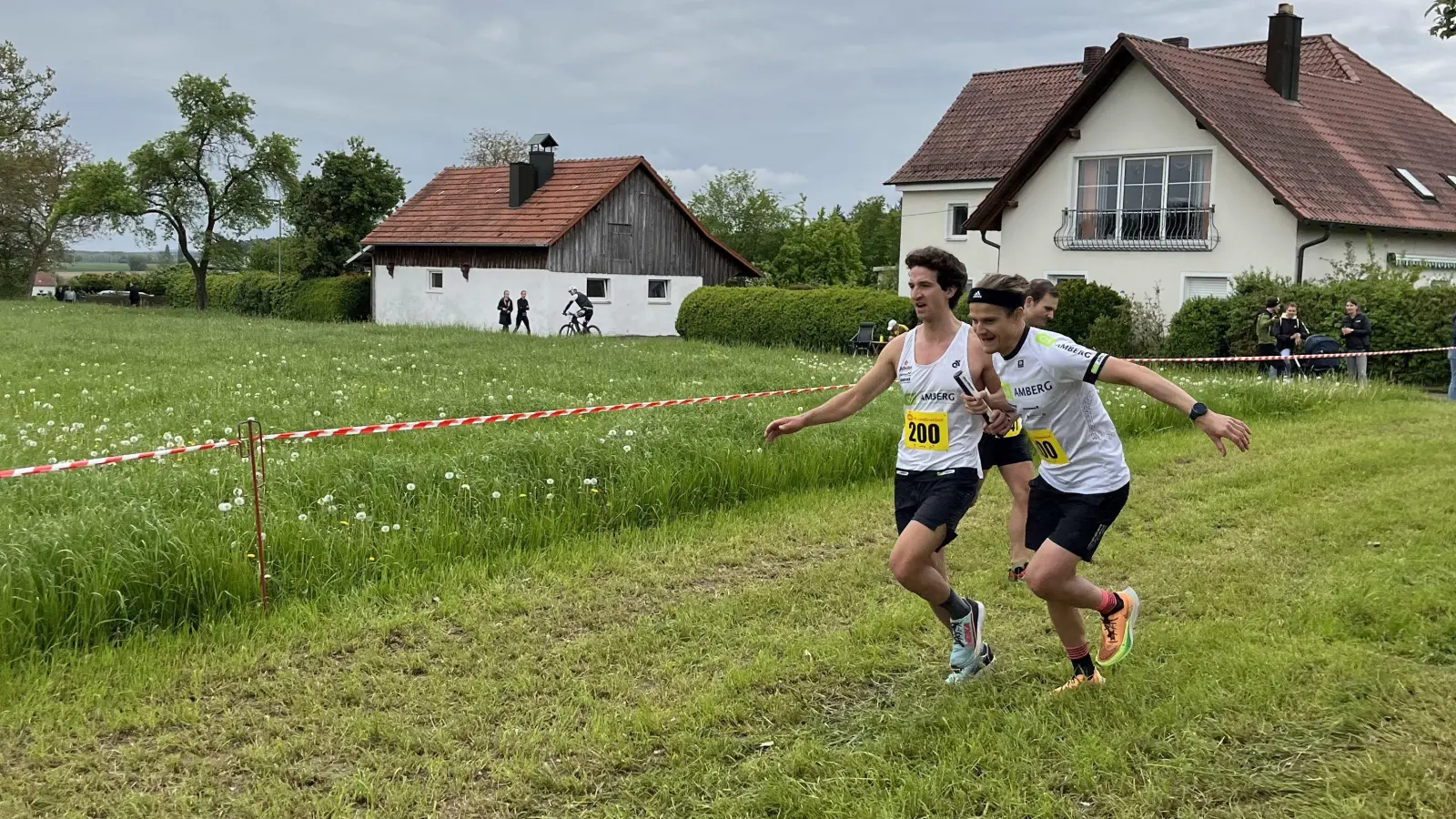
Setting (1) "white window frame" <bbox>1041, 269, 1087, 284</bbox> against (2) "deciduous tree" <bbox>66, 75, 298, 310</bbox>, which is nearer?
(1) "white window frame" <bbox>1041, 269, 1087, 284</bbox>

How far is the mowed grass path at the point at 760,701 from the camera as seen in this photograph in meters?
3.96

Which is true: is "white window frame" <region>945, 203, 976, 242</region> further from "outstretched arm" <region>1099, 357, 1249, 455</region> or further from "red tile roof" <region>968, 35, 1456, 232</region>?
"outstretched arm" <region>1099, 357, 1249, 455</region>

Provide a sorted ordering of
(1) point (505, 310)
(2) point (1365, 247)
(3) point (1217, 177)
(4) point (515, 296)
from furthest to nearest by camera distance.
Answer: (4) point (515, 296) → (1) point (505, 310) → (3) point (1217, 177) → (2) point (1365, 247)

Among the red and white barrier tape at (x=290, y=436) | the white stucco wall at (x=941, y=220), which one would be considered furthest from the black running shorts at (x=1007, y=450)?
the white stucco wall at (x=941, y=220)

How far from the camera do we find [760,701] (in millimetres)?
4836

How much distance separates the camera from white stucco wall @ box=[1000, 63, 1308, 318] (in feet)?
80.6

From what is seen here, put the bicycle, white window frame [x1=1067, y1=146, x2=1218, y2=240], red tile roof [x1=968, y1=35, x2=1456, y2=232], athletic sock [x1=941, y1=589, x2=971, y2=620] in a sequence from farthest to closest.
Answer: the bicycle → white window frame [x1=1067, y1=146, x2=1218, y2=240] → red tile roof [x1=968, y1=35, x2=1456, y2=232] → athletic sock [x1=941, y1=589, x2=971, y2=620]

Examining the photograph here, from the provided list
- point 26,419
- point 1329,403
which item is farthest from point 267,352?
point 1329,403

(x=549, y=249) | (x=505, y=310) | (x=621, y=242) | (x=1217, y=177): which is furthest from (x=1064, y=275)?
(x=505, y=310)

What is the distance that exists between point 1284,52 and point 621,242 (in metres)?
21.3

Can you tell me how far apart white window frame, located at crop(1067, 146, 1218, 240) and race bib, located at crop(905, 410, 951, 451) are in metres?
22.9

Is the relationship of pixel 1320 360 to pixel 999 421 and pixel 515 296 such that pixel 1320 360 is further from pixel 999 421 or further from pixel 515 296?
pixel 515 296

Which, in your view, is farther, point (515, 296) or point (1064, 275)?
point (515, 296)

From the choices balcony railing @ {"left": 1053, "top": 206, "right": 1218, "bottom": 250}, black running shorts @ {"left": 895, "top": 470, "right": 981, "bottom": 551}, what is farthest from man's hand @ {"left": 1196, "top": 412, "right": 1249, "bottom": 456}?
balcony railing @ {"left": 1053, "top": 206, "right": 1218, "bottom": 250}
